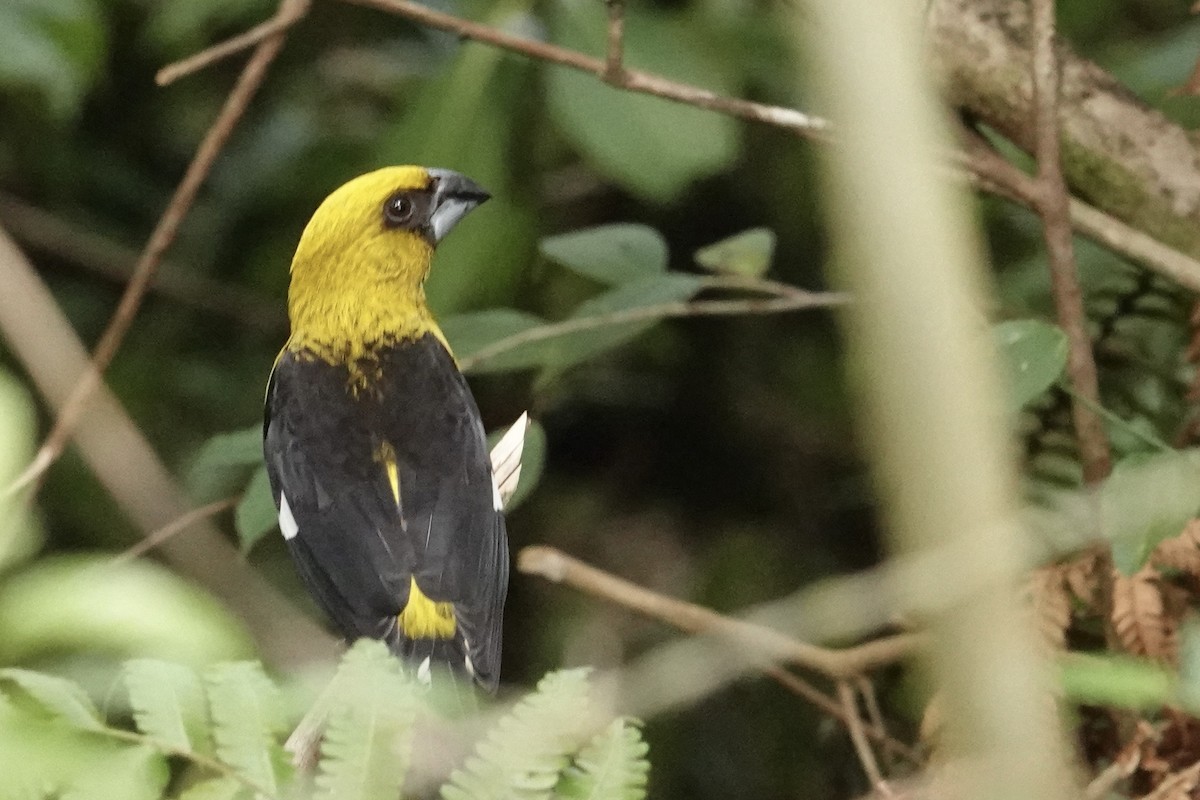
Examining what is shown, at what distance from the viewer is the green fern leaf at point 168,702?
3.14 ft

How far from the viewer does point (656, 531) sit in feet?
10.6

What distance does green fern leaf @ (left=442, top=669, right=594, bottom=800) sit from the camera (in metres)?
0.95

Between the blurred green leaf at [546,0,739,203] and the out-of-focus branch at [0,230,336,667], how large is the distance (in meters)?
0.94

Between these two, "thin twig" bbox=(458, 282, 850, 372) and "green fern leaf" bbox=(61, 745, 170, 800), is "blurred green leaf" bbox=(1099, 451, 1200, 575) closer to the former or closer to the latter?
"thin twig" bbox=(458, 282, 850, 372)

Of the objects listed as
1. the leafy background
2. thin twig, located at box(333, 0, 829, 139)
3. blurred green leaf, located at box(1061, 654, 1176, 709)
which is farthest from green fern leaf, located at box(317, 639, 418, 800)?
thin twig, located at box(333, 0, 829, 139)

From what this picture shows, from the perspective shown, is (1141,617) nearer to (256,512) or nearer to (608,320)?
(608,320)

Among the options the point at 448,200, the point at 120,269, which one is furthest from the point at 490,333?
the point at 120,269

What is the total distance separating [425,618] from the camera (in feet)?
5.49

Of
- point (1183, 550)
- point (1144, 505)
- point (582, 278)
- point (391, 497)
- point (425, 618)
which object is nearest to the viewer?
point (1144, 505)

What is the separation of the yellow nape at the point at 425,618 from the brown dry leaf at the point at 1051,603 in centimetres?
68

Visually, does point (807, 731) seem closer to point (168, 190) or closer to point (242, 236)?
point (242, 236)

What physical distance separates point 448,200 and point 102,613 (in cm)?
131

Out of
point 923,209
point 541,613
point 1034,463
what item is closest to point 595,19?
point 1034,463

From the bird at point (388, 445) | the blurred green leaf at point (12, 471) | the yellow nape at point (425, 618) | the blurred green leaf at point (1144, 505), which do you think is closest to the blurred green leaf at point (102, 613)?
the blurred green leaf at point (12, 471)
